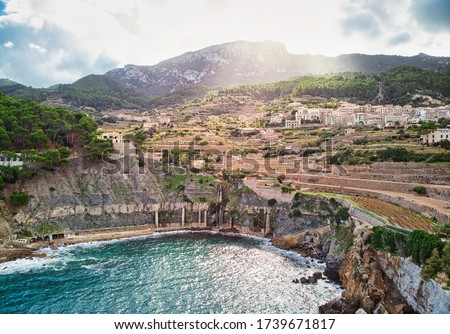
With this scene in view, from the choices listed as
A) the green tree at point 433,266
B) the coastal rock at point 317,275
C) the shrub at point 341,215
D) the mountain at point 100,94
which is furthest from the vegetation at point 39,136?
the mountain at point 100,94

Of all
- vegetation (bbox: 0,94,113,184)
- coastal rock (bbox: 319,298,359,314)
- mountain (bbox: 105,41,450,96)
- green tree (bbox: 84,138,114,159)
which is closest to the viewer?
coastal rock (bbox: 319,298,359,314)

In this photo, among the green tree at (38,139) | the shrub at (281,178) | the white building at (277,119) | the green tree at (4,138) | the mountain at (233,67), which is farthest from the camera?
the mountain at (233,67)

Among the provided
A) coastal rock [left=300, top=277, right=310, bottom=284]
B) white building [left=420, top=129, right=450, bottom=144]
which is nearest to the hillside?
white building [left=420, top=129, right=450, bottom=144]

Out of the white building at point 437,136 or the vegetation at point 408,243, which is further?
the white building at point 437,136

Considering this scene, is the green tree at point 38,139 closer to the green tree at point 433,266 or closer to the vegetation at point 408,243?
the vegetation at point 408,243

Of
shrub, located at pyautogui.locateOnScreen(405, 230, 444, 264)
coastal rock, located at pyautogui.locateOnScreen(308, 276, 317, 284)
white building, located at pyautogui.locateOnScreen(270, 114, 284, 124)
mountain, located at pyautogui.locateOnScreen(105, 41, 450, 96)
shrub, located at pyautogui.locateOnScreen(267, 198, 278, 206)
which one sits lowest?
coastal rock, located at pyautogui.locateOnScreen(308, 276, 317, 284)

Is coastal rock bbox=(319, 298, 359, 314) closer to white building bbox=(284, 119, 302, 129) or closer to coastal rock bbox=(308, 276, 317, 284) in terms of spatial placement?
coastal rock bbox=(308, 276, 317, 284)

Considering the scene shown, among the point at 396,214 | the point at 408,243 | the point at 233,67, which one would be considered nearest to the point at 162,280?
the point at 408,243
